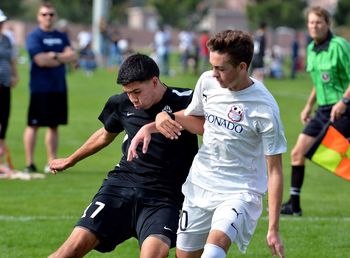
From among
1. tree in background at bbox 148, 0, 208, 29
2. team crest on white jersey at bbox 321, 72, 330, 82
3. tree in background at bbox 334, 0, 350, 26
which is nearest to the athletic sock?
team crest on white jersey at bbox 321, 72, 330, 82

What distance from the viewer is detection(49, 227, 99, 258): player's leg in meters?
6.31

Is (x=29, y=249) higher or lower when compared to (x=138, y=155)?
lower

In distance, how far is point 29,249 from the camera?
28.0 ft

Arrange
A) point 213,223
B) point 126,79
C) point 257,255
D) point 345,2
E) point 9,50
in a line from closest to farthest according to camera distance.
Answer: point 213,223, point 126,79, point 257,255, point 9,50, point 345,2

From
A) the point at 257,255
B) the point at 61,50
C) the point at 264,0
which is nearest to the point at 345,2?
the point at 264,0

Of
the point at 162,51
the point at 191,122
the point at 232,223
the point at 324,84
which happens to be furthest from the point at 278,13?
the point at 232,223

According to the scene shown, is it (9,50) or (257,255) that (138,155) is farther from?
(9,50)

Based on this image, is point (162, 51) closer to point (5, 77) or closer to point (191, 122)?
point (5, 77)

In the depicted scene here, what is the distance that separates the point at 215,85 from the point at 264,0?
62029 millimetres

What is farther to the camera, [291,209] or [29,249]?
[291,209]

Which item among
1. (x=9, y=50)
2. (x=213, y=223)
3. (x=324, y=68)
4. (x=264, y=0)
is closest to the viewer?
(x=213, y=223)

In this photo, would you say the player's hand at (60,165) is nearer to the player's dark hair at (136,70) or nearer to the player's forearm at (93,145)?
the player's forearm at (93,145)

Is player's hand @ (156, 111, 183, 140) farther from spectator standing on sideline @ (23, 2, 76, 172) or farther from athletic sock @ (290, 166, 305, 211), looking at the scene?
spectator standing on sideline @ (23, 2, 76, 172)

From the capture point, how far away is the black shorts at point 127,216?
6.47 meters
